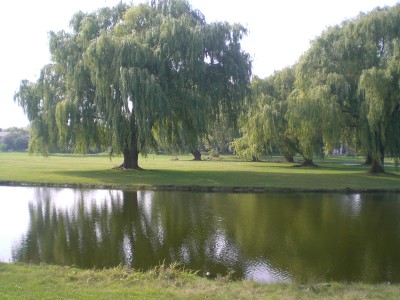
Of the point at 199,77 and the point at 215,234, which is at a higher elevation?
the point at 199,77

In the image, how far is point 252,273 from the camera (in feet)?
26.7

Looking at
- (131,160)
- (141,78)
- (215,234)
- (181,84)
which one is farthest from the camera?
(131,160)

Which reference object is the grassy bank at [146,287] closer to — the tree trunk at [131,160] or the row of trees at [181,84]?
the row of trees at [181,84]

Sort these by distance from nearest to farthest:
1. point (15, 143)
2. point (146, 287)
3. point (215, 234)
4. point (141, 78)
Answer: point (146, 287) < point (215, 234) < point (141, 78) < point (15, 143)

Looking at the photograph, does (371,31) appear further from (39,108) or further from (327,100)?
(39,108)

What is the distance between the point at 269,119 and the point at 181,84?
13232 mm

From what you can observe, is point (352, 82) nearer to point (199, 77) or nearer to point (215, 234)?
point (199, 77)

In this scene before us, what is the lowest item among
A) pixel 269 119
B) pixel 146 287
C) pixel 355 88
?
pixel 146 287

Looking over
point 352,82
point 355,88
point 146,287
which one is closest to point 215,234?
point 146,287

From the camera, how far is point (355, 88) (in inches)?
1110

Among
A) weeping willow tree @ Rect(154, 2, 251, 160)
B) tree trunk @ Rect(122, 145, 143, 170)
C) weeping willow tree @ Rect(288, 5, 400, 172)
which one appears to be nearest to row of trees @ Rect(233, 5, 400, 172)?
weeping willow tree @ Rect(288, 5, 400, 172)

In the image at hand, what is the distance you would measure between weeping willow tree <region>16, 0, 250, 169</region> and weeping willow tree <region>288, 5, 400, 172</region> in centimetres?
508

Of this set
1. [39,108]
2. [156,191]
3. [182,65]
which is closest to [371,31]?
[182,65]

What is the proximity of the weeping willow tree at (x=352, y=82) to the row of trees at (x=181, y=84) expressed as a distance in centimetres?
7
